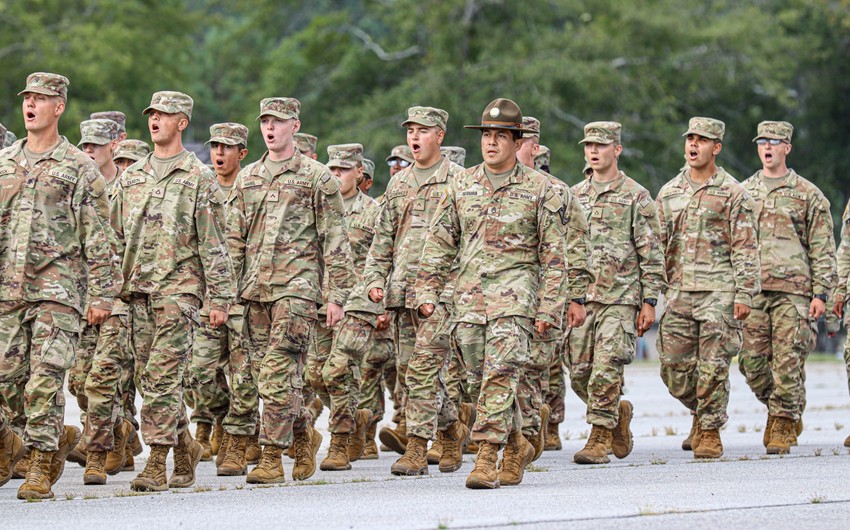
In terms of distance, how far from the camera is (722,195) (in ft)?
48.6

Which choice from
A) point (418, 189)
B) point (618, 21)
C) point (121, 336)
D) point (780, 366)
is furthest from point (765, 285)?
point (618, 21)

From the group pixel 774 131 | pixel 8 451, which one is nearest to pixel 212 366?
pixel 8 451

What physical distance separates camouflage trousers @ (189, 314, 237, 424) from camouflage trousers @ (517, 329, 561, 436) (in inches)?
86.8

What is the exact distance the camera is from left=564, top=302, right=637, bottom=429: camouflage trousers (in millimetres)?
14164

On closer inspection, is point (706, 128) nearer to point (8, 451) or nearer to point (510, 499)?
point (510, 499)

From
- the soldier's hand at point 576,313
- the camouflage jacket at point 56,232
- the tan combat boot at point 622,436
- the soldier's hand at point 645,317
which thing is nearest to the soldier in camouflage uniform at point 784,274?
the soldier's hand at point 645,317

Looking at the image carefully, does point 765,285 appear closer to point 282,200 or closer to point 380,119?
point 282,200

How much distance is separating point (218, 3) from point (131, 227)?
50.5m

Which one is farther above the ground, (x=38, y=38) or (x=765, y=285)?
(x=38, y=38)

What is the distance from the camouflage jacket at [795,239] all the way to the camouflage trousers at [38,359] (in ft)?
23.2

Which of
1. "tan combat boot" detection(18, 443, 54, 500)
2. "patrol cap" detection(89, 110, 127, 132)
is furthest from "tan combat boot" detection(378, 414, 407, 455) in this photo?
"tan combat boot" detection(18, 443, 54, 500)

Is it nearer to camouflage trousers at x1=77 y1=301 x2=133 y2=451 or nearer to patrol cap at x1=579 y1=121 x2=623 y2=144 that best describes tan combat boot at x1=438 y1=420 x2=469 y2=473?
camouflage trousers at x1=77 y1=301 x2=133 y2=451

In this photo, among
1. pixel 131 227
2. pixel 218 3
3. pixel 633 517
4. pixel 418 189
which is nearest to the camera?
pixel 633 517

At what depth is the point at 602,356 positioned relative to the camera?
561 inches
